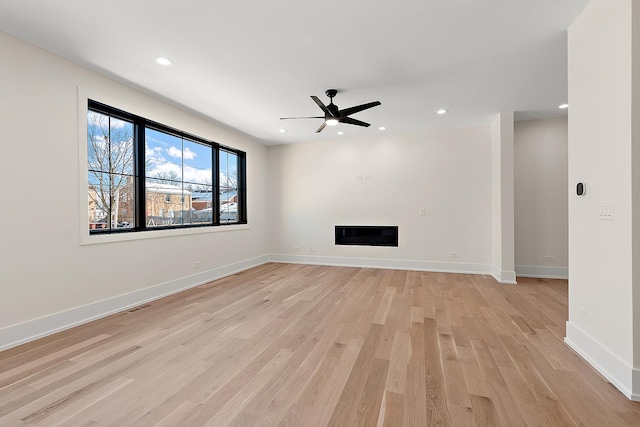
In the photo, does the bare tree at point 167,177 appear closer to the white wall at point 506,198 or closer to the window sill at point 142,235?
the window sill at point 142,235

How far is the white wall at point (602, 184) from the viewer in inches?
69.1

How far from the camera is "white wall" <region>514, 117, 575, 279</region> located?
474 cm

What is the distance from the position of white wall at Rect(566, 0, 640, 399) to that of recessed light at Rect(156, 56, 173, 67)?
3.62 m

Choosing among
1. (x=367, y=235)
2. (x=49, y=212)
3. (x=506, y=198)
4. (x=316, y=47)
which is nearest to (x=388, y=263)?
(x=367, y=235)

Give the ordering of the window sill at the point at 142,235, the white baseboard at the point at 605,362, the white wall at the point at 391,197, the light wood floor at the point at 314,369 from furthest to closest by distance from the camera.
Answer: the white wall at the point at 391,197
the window sill at the point at 142,235
the white baseboard at the point at 605,362
the light wood floor at the point at 314,369

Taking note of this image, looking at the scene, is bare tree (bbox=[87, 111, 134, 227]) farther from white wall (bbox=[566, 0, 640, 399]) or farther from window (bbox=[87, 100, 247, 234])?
white wall (bbox=[566, 0, 640, 399])

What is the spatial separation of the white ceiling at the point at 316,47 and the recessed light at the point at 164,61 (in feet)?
0.23

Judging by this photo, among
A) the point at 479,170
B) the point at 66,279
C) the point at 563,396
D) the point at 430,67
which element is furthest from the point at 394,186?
the point at 66,279

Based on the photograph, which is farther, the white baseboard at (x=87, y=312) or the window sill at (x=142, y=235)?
the window sill at (x=142, y=235)

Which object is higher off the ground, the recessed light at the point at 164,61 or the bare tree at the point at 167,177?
the recessed light at the point at 164,61

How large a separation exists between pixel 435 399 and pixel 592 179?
1.97 metres

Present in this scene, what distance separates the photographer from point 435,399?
5.58ft

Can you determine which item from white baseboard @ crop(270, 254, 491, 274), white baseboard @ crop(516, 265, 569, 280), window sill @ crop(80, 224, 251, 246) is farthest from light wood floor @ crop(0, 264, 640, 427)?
white baseboard @ crop(270, 254, 491, 274)

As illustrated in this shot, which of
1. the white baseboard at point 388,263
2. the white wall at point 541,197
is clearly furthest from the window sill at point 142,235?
the white wall at point 541,197
